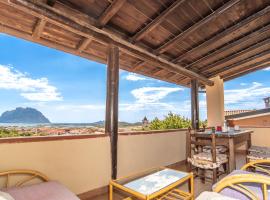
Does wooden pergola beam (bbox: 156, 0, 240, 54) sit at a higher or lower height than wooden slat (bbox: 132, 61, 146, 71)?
higher

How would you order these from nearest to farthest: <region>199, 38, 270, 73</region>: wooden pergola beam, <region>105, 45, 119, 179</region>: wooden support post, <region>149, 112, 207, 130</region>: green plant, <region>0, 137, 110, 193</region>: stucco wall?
<region>0, 137, 110, 193</region>: stucco wall → <region>105, 45, 119, 179</region>: wooden support post → <region>199, 38, 270, 73</region>: wooden pergola beam → <region>149, 112, 207, 130</region>: green plant

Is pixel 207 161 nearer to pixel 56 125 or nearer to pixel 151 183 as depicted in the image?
pixel 151 183

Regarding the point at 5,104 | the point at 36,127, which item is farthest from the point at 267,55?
the point at 5,104

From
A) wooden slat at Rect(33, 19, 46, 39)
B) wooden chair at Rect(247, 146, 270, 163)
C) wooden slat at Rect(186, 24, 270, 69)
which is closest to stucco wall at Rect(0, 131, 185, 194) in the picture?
wooden slat at Rect(33, 19, 46, 39)

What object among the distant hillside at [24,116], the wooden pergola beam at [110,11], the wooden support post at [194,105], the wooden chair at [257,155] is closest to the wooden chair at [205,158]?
the wooden chair at [257,155]

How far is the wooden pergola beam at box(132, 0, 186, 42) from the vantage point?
94.2 inches

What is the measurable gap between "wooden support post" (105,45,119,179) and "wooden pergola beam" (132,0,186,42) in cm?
42

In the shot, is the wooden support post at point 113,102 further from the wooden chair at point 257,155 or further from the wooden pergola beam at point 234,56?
the wooden pergola beam at point 234,56

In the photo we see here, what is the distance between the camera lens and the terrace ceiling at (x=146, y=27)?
217 cm

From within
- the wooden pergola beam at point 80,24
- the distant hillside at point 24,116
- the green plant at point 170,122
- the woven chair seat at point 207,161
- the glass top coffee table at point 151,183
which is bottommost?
the woven chair seat at point 207,161

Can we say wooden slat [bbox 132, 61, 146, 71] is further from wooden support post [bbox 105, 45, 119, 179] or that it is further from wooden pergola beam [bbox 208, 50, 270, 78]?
wooden pergola beam [bbox 208, 50, 270, 78]

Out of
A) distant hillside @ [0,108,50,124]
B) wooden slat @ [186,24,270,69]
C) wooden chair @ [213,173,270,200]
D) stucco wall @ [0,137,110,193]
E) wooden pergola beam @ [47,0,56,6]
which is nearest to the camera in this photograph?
wooden chair @ [213,173,270,200]

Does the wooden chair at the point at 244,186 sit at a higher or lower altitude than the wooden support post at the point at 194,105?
lower

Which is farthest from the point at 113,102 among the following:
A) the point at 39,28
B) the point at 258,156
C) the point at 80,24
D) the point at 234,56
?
the point at 234,56
